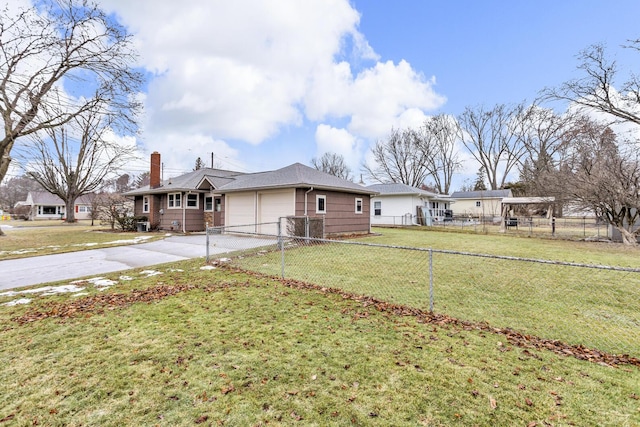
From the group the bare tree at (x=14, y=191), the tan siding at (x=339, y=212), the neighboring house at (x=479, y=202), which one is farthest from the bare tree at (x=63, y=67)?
the bare tree at (x=14, y=191)

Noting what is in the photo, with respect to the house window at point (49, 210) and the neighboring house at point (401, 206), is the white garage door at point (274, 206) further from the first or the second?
the house window at point (49, 210)

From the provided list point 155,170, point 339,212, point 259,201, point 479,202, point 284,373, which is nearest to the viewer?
point 284,373

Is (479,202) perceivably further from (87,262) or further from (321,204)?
(87,262)

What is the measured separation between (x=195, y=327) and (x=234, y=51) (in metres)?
13.1

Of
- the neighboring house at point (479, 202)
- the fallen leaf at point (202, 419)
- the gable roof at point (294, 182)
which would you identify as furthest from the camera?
the neighboring house at point (479, 202)

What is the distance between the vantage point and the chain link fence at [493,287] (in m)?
4.23

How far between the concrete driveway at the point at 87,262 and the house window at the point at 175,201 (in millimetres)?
6862

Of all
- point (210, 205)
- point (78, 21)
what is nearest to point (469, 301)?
point (78, 21)

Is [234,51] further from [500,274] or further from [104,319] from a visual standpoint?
[500,274]

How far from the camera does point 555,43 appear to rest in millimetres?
14477

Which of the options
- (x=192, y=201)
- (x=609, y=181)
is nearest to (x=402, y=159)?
(x=609, y=181)

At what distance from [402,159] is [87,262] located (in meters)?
40.6

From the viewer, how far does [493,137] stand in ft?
135

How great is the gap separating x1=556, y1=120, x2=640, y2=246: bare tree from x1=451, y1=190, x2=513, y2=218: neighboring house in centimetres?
2149
